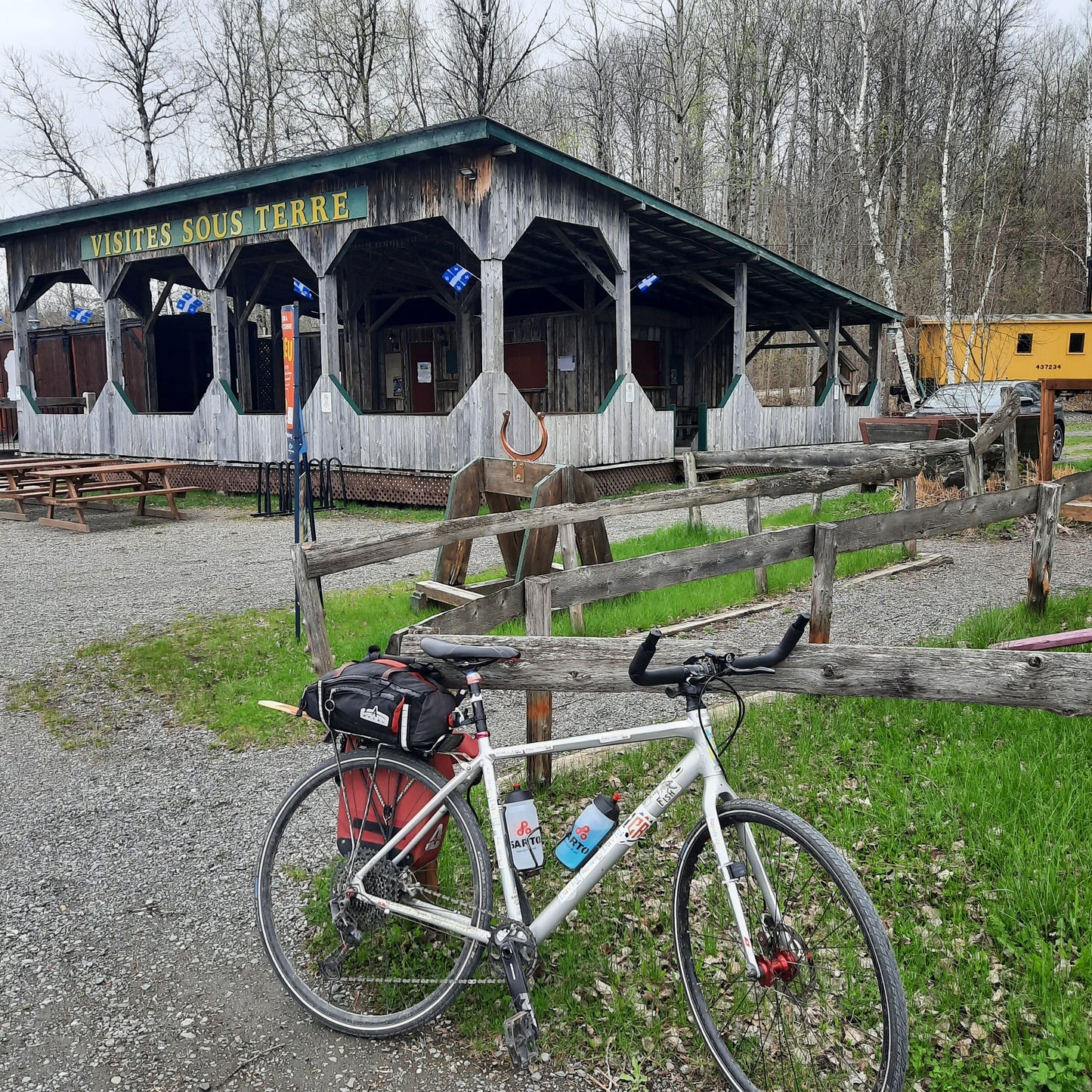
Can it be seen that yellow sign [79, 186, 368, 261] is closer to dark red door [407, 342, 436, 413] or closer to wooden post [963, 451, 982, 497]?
dark red door [407, 342, 436, 413]

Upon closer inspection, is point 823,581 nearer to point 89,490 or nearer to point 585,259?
point 585,259

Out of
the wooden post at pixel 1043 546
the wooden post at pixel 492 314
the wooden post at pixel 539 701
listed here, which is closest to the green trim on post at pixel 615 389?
the wooden post at pixel 492 314

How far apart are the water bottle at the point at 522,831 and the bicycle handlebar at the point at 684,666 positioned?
49 centimetres

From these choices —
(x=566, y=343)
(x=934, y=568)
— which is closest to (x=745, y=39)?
(x=566, y=343)

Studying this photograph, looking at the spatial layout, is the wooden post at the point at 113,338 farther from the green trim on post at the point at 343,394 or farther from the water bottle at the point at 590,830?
the water bottle at the point at 590,830

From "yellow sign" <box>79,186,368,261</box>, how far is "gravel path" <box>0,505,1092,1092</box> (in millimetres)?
8053

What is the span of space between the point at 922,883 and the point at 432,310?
18915mm

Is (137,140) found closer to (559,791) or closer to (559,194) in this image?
(559,194)

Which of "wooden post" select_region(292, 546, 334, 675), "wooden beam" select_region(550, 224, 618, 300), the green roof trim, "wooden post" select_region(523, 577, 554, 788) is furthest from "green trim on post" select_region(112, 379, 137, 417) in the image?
"wooden post" select_region(523, 577, 554, 788)

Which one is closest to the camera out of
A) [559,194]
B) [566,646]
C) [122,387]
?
[566,646]

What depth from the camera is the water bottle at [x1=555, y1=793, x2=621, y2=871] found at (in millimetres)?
2707

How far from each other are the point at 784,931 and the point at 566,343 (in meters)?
18.1

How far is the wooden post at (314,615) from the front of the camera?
542cm

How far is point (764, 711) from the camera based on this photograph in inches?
199
